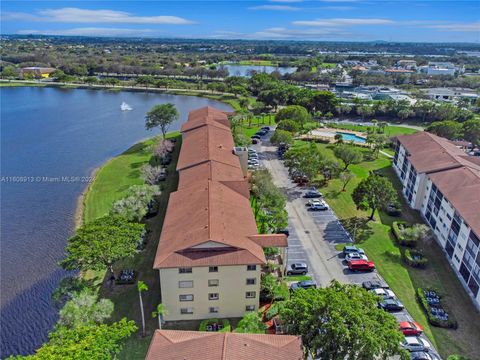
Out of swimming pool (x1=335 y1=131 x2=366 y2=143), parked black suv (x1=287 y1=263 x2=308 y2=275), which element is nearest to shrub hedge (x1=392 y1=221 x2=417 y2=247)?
parked black suv (x1=287 y1=263 x2=308 y2=275)

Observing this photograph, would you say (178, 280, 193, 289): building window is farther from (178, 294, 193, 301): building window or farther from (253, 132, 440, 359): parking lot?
(253, 132, 440, 359): parking lot

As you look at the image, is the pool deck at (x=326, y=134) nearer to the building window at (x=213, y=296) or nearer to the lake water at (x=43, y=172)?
the lake water at (x=43, y=172)

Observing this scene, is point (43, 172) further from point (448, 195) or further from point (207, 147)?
point (448, 195)

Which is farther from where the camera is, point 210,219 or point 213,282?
point 210,219

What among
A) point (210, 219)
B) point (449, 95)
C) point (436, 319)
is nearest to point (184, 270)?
point (210, 219)

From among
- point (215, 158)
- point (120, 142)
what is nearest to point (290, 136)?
point (215, 158)

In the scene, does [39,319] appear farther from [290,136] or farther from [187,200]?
[290,136]
